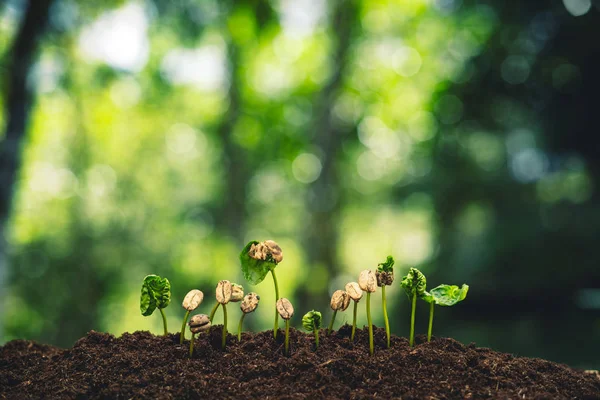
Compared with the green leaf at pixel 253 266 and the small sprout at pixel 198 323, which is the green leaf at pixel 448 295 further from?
the small sprout at pixel 198 323

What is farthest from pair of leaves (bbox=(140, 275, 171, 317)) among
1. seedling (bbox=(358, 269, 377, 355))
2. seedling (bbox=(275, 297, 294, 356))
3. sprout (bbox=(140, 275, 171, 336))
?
seedling (bbox=(358, 269, 377, 355))

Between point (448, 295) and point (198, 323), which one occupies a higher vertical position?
point (448, 295)

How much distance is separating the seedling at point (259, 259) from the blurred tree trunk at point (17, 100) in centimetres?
378

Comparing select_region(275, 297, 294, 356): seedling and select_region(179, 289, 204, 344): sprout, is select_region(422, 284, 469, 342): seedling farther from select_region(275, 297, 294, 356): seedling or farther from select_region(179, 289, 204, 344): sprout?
select_region(179, 289, 204, 344): sprout

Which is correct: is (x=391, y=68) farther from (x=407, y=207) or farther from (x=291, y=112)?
(x=407, y=207)

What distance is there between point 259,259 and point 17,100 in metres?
4.18

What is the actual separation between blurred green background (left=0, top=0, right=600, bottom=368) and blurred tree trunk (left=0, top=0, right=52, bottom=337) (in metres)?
0.02

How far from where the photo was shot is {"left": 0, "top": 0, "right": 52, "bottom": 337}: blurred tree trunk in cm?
461

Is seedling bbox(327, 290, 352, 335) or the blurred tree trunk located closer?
seedling bbox(327, 290, 352, 335)

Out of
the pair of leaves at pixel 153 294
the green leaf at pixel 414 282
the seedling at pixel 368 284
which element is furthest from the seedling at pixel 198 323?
the green leaf at pixel 414 282

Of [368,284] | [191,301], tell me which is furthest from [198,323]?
[368,284]

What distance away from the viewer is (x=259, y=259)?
6.07ft

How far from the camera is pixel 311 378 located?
163 cm

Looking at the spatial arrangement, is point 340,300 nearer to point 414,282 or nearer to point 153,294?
point 414,282
